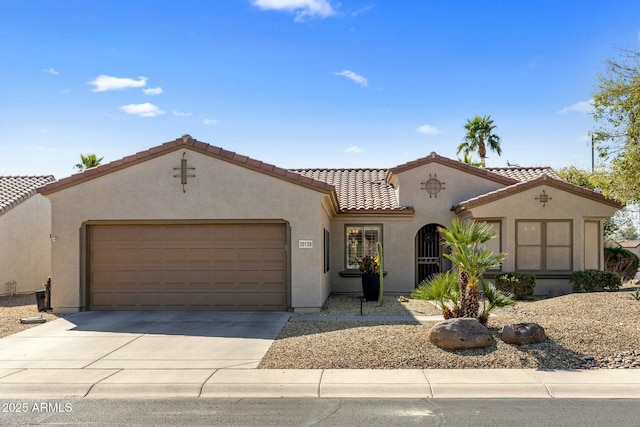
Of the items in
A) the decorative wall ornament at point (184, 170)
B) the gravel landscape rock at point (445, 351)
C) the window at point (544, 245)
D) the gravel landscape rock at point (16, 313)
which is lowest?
the gravel landscape rock at point (16, 313)

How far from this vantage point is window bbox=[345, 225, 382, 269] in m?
19.0

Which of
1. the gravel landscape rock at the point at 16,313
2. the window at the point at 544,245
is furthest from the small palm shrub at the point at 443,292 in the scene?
the gravel landscape rock at the point at 16,313

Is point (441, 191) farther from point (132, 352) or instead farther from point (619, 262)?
point (132, 352)

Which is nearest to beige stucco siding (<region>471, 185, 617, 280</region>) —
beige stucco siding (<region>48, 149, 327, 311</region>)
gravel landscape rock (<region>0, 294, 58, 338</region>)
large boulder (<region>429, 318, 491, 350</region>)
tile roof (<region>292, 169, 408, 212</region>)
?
tile roof (<region>292, 169, 408, 212</region>)

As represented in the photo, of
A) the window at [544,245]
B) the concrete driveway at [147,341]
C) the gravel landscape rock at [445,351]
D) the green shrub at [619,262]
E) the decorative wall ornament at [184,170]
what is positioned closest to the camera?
the gravel landscape rock at [445,351]

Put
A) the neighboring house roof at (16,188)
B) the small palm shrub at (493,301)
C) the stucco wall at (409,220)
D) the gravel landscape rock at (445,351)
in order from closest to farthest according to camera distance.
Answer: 1. the gravel landscape rock at (445,351)
2. the small palm shrub at (493,301)
3. the stucco wall at (409,220)
4. the neighboring house roof at (16,188)

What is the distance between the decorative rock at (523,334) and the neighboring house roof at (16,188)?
17.2 meters

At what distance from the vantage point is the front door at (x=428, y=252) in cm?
1967

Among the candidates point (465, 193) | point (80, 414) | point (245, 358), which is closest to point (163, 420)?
point (80, 414)

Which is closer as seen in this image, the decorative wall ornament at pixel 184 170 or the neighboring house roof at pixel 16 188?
the decorative wall ornament at pixel 184 170

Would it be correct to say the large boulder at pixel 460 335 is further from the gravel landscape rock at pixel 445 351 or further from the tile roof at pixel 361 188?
the tile roof at pixel 361 188

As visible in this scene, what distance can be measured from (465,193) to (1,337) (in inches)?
573

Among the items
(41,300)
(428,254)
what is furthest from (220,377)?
(428,254)

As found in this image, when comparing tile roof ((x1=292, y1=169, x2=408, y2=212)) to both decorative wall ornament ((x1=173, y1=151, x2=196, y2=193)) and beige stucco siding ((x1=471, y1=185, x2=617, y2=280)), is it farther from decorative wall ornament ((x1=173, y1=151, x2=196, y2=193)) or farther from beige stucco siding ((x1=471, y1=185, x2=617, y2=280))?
decorative wall ornament ((x1=173, y1=151, x2=196, y2=193))
